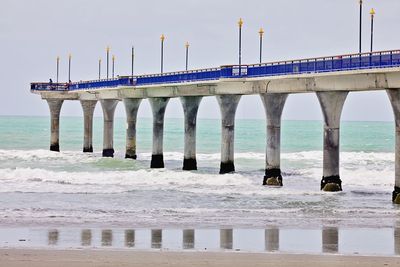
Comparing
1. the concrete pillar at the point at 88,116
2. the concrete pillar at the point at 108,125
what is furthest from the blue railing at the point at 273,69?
the concrete pillar at the point at 88,116

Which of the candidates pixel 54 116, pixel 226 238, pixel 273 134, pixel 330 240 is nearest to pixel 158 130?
pixel 273 134

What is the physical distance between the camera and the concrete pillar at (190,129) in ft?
171

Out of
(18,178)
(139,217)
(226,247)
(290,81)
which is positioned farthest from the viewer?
(18,178)

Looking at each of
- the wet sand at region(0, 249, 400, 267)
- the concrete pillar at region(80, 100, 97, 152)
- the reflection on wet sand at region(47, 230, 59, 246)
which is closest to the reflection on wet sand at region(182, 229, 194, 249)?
the wet sand at region(0, 249, 400, 267)

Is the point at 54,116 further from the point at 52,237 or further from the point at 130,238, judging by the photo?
the point at 130,238

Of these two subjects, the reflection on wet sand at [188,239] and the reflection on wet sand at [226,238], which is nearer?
the reflection on wet sand at [188,239]

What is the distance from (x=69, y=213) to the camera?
1065 inches

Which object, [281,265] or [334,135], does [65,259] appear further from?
[334,135]

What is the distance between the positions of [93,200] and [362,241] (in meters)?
14.0

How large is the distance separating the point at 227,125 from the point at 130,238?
87.4 ft

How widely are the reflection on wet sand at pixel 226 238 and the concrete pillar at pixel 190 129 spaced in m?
29.0

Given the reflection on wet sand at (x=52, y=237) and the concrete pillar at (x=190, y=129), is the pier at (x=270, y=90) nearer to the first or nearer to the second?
the concrete pillar at (x=190, y=129)

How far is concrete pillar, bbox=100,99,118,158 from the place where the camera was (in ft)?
220

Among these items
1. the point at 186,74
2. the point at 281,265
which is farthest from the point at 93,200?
the point at 186,74
